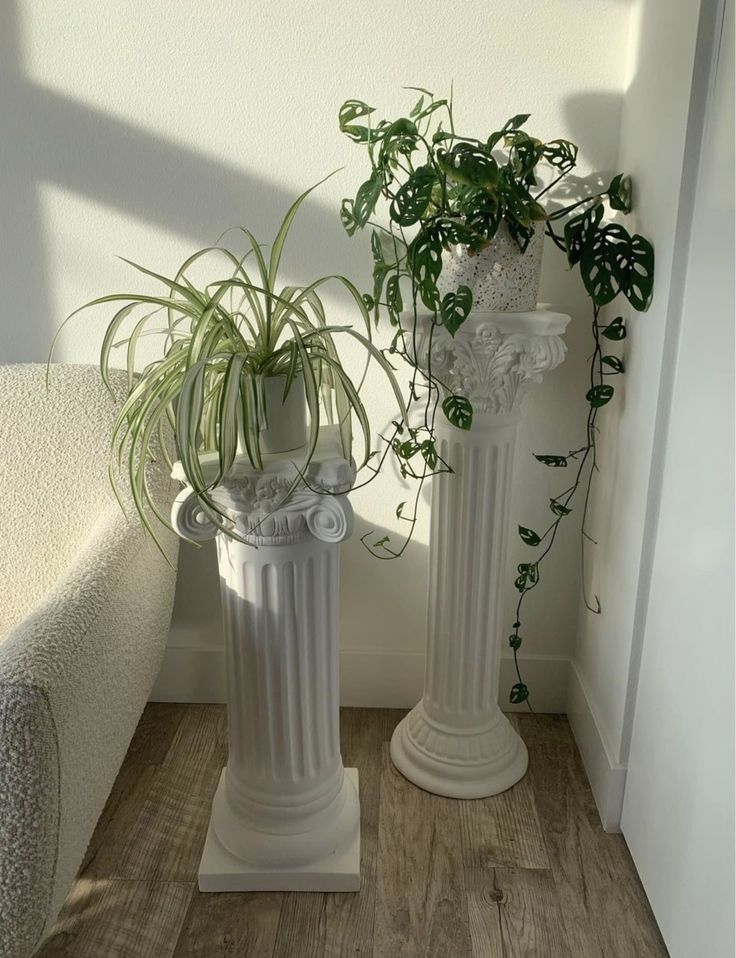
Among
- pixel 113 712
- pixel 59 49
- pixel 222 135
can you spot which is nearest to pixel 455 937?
pixel 113 712

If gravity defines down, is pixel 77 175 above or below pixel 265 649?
above

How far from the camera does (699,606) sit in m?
1.18

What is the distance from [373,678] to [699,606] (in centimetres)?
93

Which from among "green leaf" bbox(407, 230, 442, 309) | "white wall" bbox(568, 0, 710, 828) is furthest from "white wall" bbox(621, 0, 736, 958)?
"green leaf" bbox(407, 230, 442, 309)

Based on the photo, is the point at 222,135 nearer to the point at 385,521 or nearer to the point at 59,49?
the point at 59,49

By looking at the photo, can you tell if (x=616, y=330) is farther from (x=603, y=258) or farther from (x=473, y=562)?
(x=473, y=562)

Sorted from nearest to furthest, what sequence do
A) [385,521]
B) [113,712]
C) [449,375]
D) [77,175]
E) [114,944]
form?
[113,712] < [114,944] < [449,375] < [77,175] < [385,521]

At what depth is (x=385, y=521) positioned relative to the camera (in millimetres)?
Result: 1813

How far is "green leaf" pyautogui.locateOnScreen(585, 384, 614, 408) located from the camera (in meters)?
1.55

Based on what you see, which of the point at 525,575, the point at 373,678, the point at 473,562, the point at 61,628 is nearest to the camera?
the point at 61,628

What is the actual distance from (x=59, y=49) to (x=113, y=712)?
122 centimetres

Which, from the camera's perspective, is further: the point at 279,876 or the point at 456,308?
the point at 279,876

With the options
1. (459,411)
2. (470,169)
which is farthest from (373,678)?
(470,169)

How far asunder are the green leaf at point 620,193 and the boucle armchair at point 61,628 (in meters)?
0.95
